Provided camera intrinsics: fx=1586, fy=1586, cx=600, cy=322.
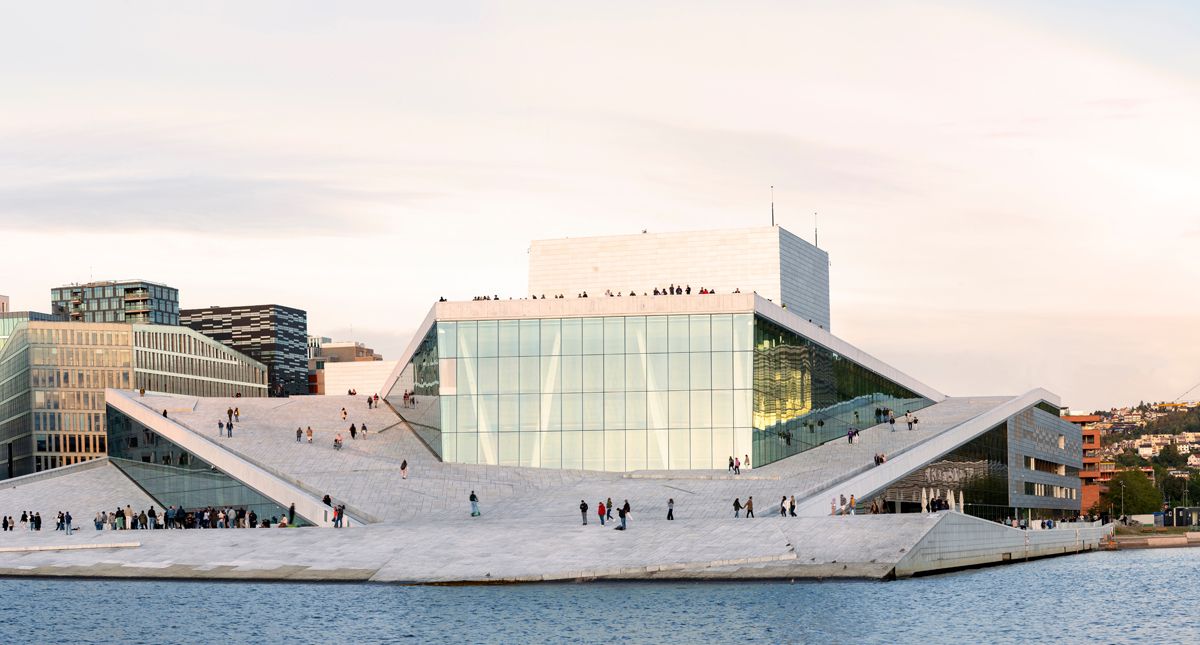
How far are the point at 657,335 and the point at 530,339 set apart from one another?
229 inches

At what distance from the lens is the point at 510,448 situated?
71250 mm

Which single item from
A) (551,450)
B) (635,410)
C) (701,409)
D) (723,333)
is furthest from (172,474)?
(723,333)

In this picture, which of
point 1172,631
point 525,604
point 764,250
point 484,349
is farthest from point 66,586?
point 764,250

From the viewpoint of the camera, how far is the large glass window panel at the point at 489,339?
236 ft

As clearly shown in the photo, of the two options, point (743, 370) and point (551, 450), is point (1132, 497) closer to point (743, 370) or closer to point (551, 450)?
point (743, 370)

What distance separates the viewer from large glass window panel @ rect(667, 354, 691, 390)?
230ft

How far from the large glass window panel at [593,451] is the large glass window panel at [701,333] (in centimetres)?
575

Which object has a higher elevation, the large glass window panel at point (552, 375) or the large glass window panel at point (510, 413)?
the large glass window panel at point (552, 375)

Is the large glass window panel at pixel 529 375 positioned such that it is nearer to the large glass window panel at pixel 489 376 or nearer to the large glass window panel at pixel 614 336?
the large glass window panel at pixel 489 376

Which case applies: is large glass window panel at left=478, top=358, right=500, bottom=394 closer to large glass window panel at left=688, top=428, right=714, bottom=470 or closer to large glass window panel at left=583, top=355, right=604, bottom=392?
large glass window panel at left=583, top=355, right=604, bottom=392

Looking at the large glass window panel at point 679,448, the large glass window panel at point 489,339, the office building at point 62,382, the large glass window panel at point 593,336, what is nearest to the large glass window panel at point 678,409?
the large glass window panel at point 679,448

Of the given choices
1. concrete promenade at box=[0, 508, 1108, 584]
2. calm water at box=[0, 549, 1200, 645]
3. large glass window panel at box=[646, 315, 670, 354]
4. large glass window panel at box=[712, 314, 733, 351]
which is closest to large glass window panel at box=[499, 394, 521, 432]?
large glass window panel at box=[646, 315, 670, 354]

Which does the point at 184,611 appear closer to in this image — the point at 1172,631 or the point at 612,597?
the point at 612,597

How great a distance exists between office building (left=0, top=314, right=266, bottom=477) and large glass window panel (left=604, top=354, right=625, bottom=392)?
60030 millimetres
